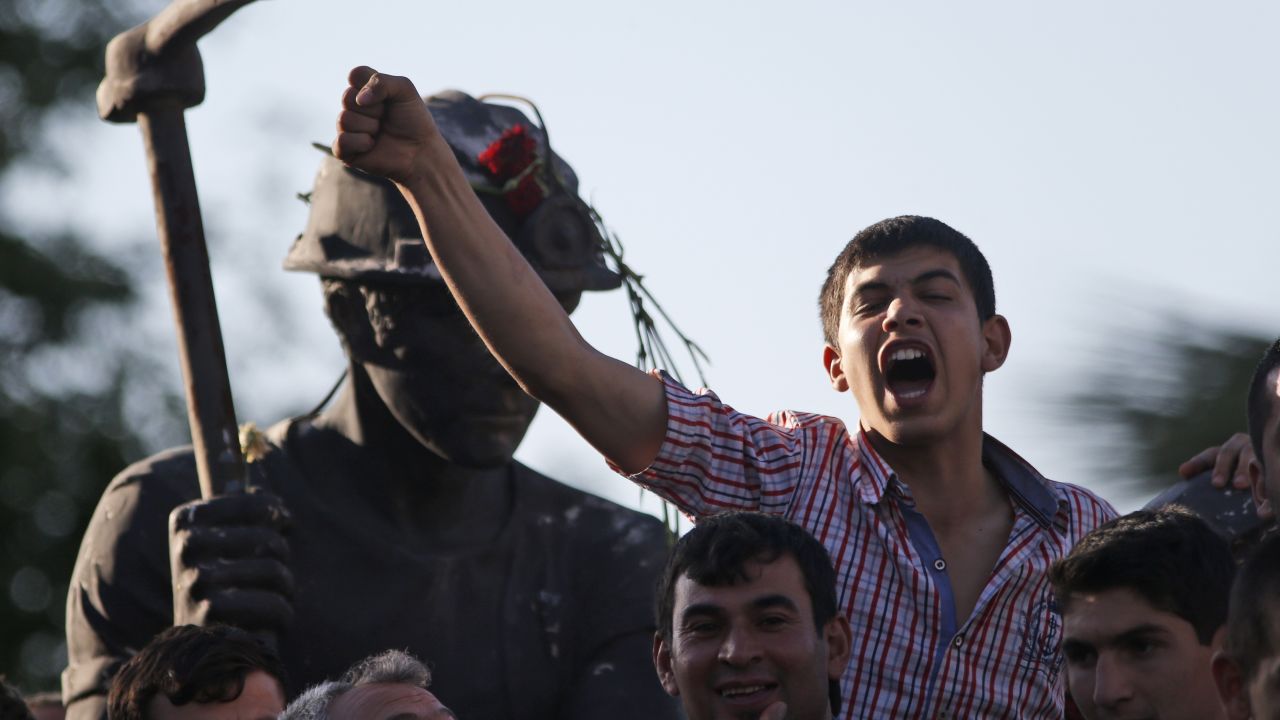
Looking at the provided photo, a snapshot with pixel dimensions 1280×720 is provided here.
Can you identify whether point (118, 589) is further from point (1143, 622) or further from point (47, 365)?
point (47, 365)

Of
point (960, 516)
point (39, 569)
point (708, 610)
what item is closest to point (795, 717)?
point (708, 610)

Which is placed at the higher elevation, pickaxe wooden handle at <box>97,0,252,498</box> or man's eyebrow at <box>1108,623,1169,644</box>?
pickaxe wooden handle at <box>97,0,252,498</box>

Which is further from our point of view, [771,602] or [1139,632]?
[771,602]

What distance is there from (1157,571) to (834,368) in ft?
2.49

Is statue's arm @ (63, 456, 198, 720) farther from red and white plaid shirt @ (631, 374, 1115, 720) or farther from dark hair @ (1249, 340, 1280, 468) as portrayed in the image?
dark hair @ (1249, 340, 1280, 468)

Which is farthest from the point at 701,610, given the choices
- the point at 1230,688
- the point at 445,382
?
the point at 445,382

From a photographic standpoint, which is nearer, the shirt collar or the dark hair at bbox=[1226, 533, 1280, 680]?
the dark hair at bbox=[1226, 533, 1280, 680]

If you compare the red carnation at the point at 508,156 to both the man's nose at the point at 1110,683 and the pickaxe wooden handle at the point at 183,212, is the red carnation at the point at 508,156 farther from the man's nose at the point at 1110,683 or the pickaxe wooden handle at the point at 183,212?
the man's nose at the point at 1110,683

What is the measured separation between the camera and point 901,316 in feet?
14.0

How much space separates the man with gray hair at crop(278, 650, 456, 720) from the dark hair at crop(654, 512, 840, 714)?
43 centimetres

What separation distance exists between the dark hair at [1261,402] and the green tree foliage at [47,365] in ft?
29.8

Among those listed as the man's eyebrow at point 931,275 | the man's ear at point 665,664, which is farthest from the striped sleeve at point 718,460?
the man's eyebrow at point 931,275

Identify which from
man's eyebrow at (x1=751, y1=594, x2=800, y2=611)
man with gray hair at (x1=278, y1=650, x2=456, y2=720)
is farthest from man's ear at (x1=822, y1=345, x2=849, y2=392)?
man with gray hair at (x1=278, y1=650, x2=456, y2=720)

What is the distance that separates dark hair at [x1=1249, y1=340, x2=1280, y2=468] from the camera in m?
4.38
